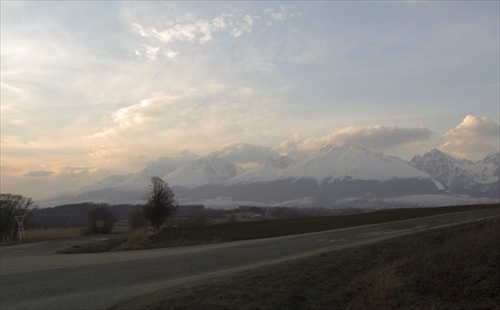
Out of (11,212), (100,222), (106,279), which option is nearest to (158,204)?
(100,222)

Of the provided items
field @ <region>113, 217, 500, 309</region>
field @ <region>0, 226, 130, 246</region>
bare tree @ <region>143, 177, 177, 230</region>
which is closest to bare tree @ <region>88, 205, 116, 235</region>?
field @ <region>0, 226, 130, 246</region>

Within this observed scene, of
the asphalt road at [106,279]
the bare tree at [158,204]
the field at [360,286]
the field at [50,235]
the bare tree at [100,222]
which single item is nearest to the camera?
the field at [360,286]

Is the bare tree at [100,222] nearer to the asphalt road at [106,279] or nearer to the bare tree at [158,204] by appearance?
the bare tree at [158,204]

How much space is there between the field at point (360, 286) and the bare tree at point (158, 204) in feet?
206

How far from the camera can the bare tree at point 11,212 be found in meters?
60.8

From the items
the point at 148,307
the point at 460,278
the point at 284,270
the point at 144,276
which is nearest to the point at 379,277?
the point at 460,278

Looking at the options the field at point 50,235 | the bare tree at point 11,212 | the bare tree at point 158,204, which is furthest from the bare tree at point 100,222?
the bare tree at point 11,212

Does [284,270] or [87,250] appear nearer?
[284,270]

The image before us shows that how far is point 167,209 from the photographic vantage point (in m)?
77.9

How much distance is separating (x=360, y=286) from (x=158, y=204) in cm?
6714

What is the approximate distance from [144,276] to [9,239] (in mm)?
54161

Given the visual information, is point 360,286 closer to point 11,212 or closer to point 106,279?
point 106,279

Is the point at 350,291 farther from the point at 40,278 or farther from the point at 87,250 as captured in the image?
the point at 87,250

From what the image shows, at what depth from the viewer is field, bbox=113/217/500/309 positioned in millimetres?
10430
